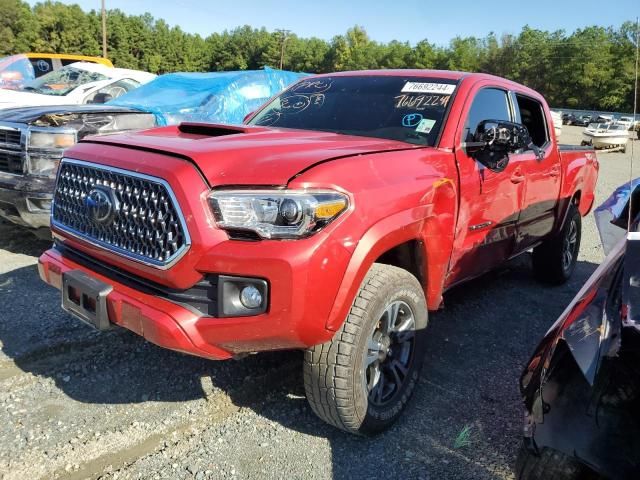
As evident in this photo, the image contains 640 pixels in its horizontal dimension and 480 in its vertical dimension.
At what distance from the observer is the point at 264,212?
7.32 ft

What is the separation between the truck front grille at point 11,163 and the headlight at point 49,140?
190mm

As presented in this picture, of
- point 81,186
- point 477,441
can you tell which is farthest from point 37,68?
point 477,441

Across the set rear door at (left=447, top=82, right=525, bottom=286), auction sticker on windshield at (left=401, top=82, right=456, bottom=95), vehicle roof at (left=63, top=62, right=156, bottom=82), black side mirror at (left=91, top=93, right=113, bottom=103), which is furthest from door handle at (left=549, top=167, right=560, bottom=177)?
vehicle roof at (left=63, top=62, right=156, bottom=82)

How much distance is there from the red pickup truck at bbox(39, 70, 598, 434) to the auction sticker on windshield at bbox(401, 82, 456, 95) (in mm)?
27

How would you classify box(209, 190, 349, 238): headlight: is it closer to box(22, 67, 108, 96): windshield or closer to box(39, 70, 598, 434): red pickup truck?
box(39, 70, 598, 434): red pickup truck

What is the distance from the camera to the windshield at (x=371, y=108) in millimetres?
3396

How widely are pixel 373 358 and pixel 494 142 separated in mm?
1616

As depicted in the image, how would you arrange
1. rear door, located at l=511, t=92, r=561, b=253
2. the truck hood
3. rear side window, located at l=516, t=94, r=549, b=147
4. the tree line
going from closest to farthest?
the truck hood, rear door, located at l=511, t=92, r=561, b=253, rear side window, located at l=516, t=94, r=549, b=147, the tree line

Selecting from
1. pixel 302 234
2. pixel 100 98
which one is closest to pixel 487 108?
pixel 302 234

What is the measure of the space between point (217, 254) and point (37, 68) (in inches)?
456

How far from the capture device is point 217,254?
2201 mm

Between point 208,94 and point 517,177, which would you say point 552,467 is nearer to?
point 517,177

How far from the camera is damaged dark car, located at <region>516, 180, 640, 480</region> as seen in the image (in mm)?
1554

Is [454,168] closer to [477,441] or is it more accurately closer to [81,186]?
[477,441]
